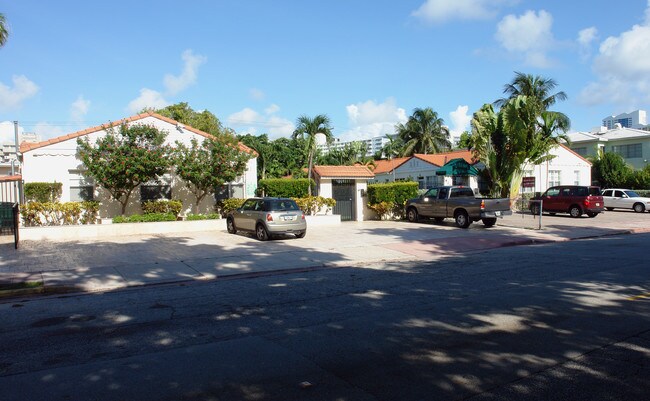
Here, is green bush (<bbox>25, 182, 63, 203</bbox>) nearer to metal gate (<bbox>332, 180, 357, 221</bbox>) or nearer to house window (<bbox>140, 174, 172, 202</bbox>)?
house window (<bbox>140, 174, 172, 202</bbox>)

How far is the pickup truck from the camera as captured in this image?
20.8 metres

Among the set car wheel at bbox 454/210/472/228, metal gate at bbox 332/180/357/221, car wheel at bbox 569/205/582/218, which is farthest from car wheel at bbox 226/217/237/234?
car wheel at bbox 569/205/582/218

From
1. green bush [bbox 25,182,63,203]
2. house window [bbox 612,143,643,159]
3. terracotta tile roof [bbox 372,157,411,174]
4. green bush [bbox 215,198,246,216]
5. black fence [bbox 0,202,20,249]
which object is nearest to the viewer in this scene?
black fence [bbox 0,202,20,249]

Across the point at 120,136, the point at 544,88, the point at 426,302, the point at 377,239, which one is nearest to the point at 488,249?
the point at 377,239

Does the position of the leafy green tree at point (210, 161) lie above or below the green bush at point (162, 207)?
above

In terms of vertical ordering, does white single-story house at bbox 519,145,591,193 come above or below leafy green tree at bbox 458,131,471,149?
below

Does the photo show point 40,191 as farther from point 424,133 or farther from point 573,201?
point 424,133

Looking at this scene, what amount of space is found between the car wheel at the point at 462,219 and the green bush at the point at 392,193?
3903 millimetres

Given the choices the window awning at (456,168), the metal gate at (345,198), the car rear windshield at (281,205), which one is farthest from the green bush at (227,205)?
the window awning at (456,168)

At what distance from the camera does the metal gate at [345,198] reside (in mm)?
24922

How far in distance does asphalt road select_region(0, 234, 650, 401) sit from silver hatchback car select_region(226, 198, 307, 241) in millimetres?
6929

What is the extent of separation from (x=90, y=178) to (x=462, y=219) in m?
16.4

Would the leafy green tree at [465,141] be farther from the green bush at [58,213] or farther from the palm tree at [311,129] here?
the green bush at [58,213]

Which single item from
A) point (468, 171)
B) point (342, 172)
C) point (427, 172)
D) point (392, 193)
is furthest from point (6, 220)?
point (427, 172)
